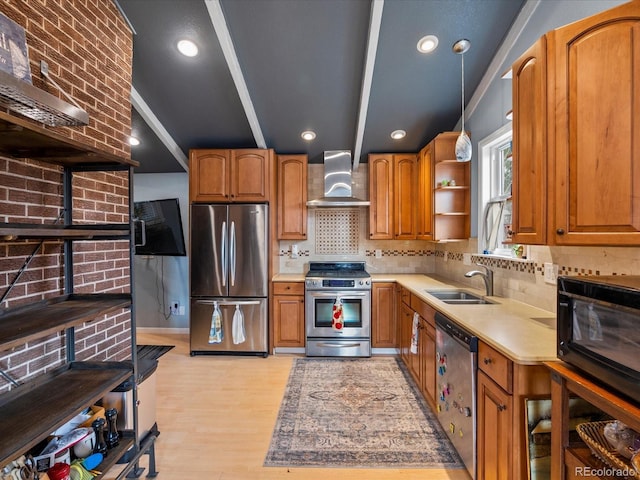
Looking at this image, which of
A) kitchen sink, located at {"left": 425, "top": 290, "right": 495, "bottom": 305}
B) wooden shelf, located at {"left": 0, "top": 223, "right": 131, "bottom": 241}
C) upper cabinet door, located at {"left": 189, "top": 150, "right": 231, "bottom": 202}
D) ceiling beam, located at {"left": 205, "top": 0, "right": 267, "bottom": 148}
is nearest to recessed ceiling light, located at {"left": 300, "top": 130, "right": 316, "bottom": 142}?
ceiling beam, located at {"left": 205, "top": 0, "right": 267, "bottom": 148}

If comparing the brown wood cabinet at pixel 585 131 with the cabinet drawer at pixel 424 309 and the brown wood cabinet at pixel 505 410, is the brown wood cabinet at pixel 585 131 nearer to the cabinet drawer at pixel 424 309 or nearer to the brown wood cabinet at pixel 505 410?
the brown wood cabinet at pixel 505 410

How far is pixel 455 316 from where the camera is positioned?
6.00 feet

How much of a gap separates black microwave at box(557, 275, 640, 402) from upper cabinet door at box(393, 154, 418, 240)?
8.28 feet

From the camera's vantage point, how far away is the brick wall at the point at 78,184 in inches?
53.6

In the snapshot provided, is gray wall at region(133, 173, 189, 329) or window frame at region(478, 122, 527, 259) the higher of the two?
window frame at region(478, 122, 527, 259)

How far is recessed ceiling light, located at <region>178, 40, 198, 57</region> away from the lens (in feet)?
7.79

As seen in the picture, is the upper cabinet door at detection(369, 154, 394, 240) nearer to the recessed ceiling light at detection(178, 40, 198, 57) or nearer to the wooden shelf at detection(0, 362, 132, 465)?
the recessed ceiling light at detection(178, 40, 198, 57)

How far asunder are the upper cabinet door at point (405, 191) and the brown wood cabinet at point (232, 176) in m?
1.58

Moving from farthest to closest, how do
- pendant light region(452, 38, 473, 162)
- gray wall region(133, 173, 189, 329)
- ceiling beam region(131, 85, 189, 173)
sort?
1. gray wall region(133, 173, 189, 329)
2. ceiling beam region(131, 85, 189, 173)
3. pendant light region(452, 38, 473, 162)

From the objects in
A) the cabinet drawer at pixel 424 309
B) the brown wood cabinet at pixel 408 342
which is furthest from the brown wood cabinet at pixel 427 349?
the brown wood cabinet at pixel 408 342

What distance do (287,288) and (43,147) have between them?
8.24ft

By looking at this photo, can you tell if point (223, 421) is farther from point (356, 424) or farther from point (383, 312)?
point (383, 312)

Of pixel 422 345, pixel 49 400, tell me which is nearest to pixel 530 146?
pixel 422 345

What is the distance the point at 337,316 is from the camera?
3301 millimetres
